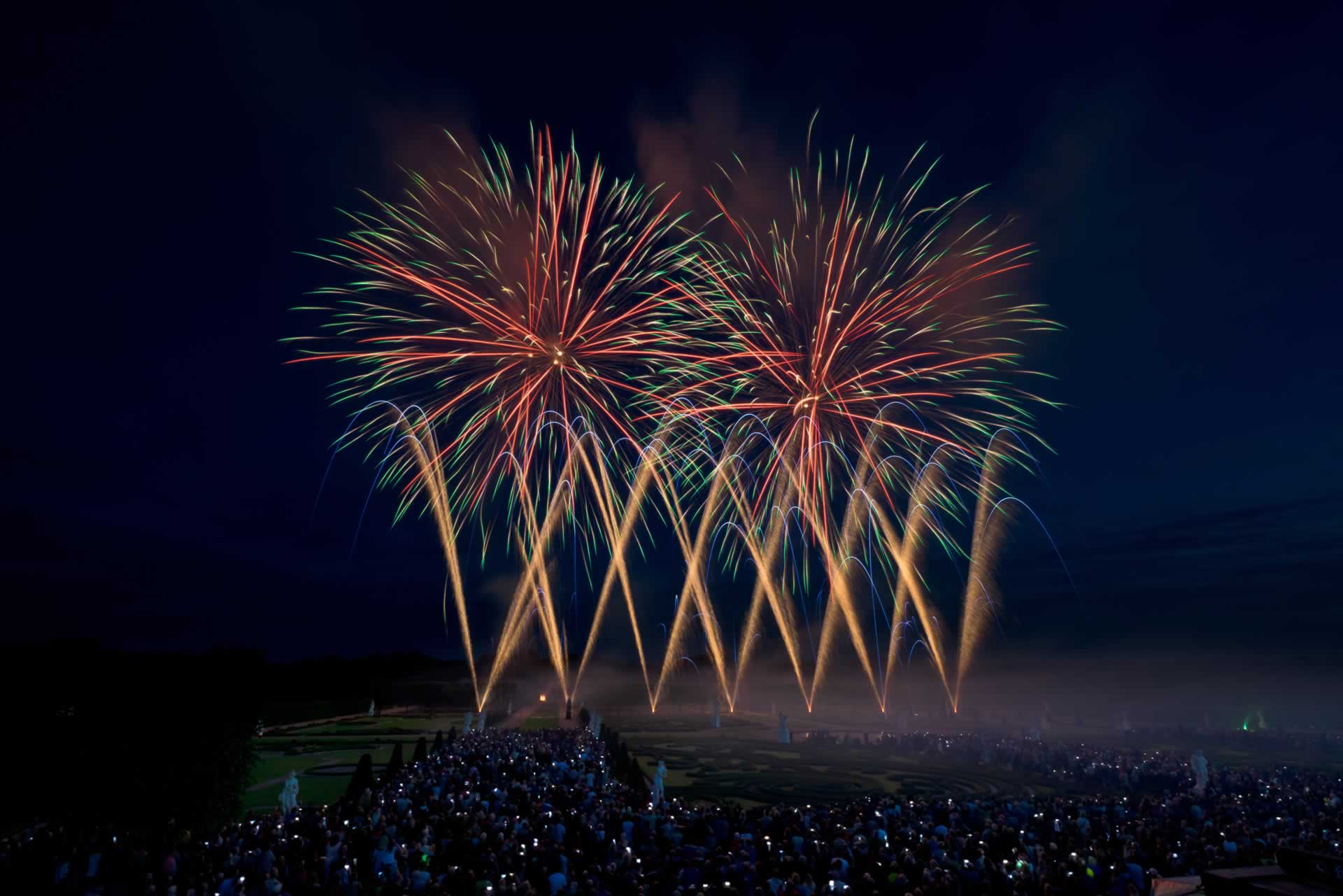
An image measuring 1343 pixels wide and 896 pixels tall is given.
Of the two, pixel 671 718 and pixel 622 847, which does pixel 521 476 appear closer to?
pixel 622 847

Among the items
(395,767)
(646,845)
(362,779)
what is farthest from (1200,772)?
(395,767)

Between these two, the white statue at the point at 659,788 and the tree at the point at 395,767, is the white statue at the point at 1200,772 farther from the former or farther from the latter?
the tree at the point at 395,767

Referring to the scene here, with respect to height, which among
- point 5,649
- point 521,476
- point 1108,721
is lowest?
point 1108,721

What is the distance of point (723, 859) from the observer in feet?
45.0

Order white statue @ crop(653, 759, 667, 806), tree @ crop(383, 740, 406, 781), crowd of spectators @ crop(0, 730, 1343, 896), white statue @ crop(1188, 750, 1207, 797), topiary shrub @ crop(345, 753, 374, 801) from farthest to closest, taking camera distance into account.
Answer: white statue @ crop(1188, 750, 1207, 797) → tree @ crop(383, 740, 406, 781) → white statue @ crop(653, 759, 667, 806) → topiary shrub @ crop(345, 753, 374, 801) → crowd of spectators @ crop(0, 730, 1343, 896)

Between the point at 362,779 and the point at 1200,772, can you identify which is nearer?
the point at 362,779

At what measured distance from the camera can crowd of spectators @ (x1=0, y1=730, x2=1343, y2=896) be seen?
12945mm

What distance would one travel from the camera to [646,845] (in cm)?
1514

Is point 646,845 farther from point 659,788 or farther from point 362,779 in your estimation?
point 362,779

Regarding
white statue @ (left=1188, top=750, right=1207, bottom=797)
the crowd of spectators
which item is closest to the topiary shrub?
the crowd of spectators

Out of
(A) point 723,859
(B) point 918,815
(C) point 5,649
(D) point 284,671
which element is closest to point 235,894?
(A) point 723,859

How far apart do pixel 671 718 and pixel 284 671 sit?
1994 inches

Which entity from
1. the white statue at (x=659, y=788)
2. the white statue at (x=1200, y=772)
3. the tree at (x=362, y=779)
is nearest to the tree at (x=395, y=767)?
the tree at (x=362, y=779)

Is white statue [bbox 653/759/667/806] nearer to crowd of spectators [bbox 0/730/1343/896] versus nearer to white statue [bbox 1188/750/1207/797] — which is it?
crowd of spectators [bbox 0/730/1343/896]
